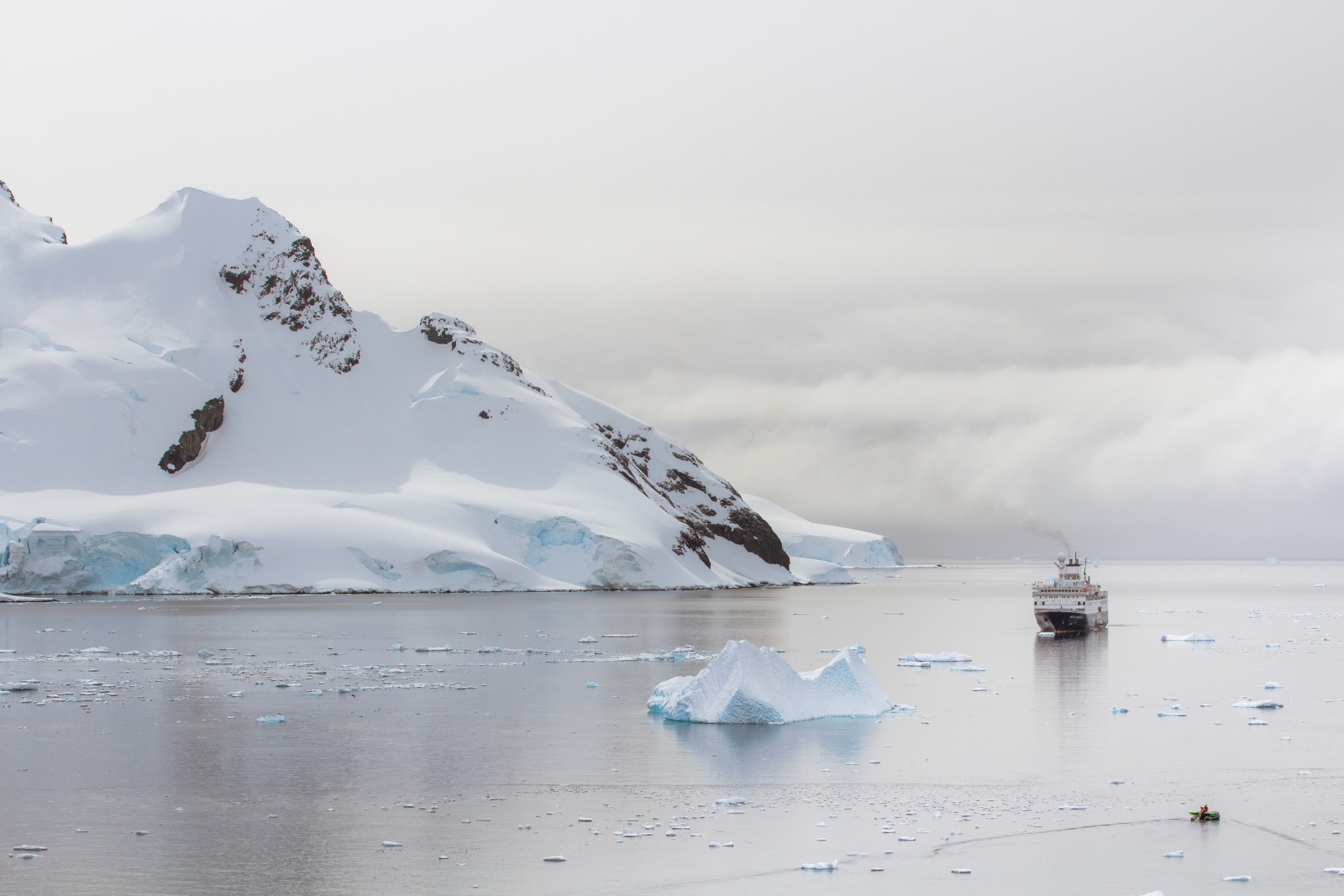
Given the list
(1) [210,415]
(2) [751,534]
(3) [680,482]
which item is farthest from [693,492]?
(1) [210,415]

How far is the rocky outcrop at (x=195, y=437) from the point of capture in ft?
376

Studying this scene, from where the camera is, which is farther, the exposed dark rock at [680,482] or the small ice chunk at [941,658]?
the exposed dark rock at [680,482]

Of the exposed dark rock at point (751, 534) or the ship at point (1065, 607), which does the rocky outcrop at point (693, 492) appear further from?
the ship at point (1065, 607)

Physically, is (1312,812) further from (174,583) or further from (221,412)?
(221,412)

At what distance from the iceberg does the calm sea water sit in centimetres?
79

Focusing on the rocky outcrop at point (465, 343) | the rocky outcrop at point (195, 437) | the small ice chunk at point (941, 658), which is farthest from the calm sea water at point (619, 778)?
the rocky outcrop at point (465, 343)

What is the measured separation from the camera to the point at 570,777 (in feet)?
84.5

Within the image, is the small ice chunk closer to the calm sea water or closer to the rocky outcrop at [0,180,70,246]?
the calm sea water

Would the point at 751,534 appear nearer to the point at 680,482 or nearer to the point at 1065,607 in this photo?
the point at 680,482

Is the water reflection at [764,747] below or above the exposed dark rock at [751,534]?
below

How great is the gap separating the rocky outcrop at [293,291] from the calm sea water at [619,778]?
3465 inches

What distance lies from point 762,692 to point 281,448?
9867 centimetres

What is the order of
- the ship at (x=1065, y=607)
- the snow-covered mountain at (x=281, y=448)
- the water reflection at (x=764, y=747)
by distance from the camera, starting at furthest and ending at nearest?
the snow-covered mountain at (x=281, y=448), the ship at (x=1065, y=607), the water reflection at (x=764, y=747)

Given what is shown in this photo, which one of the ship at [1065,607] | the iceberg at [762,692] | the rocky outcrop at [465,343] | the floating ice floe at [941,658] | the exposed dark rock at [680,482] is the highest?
the rocky outcrop at [465,343]
